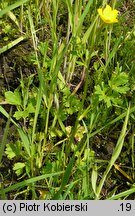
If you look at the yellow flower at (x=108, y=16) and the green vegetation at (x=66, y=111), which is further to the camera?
the green vegetation at (x=66, y=111)

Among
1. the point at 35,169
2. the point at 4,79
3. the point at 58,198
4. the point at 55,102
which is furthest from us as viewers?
the point at 4,79

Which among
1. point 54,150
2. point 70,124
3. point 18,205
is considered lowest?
point 18,205

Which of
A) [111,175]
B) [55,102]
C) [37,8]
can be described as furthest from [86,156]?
[37,8]

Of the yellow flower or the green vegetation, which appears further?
the green vegetation

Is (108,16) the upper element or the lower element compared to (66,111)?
upper

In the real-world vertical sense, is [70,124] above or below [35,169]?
above

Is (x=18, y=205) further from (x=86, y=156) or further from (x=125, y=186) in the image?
(x=125, y=186)

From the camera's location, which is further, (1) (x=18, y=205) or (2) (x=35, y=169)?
(2) (x=35, y=169)

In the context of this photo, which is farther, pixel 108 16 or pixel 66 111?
pixel 66 111
